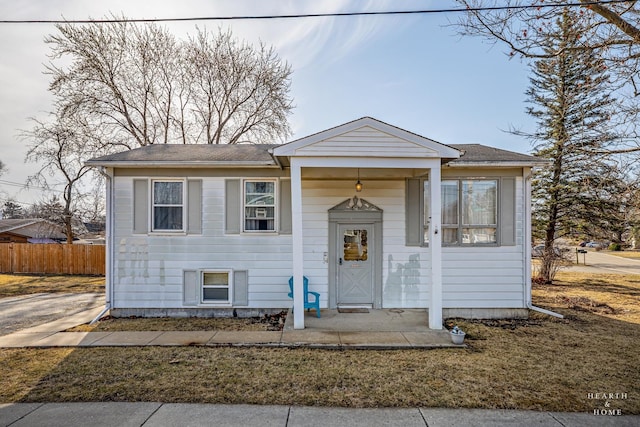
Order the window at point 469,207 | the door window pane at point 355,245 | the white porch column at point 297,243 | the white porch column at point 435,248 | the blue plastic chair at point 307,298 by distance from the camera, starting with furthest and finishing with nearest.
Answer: the door window pane at point 355,245 < the window at point 469,207 < the blue plastic chair at point 307,298 < the white porch column at point 435,248 < the white porch column at point 297,243

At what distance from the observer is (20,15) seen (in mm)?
6137

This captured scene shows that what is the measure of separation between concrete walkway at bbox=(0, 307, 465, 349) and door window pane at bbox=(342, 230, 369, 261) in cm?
152

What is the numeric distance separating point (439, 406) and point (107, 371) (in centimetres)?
459

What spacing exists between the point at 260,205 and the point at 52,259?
16322 mm

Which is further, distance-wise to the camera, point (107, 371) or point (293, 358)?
point (293, 358)

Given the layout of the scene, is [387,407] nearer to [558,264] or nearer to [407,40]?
[407,40]

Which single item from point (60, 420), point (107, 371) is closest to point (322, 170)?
point (107, 371)

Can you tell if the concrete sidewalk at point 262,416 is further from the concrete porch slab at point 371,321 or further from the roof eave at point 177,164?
the roof eave at point 177,164

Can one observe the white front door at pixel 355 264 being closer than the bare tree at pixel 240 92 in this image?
Yes

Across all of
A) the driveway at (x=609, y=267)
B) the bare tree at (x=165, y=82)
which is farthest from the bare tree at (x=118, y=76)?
the driveway at (x=609, y=267)

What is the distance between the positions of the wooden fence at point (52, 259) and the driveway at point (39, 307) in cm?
588

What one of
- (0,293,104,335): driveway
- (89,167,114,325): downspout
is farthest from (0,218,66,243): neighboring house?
(89,167,114,325): downspout

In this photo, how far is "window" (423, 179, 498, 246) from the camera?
301 inches

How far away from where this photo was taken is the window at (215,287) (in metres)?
7.83
